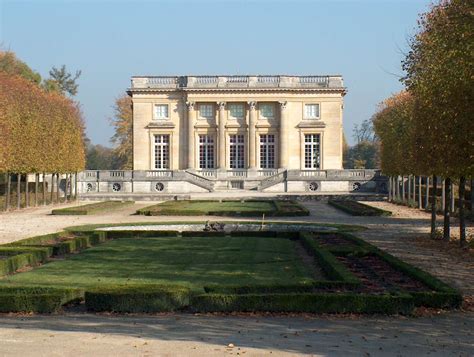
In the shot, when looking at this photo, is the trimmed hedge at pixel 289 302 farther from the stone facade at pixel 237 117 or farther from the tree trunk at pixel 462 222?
the stone facade at pixel 237 117

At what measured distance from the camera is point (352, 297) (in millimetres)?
10766

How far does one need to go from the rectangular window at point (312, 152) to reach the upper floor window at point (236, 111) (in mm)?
6308

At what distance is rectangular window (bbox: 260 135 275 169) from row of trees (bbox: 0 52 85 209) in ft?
70.2

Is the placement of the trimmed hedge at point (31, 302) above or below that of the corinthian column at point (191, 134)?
below

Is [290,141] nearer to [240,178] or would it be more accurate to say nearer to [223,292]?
[240,178]

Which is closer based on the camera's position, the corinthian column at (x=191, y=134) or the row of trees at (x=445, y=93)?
the row of trees at (x=445, y=93)

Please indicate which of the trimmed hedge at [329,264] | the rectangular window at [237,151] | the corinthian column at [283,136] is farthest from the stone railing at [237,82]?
the trimmed hedge at [329,264]

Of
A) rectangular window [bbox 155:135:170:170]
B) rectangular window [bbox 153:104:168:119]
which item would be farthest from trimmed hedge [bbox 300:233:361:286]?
rectangular window [bbox 153:104:168:119]

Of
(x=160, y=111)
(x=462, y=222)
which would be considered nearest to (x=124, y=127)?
(x=160, y=111)

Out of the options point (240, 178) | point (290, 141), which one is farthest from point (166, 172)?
point (290, 141)

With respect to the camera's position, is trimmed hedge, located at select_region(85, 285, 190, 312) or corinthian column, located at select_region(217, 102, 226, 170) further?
corinthian column, located at select_region(217, 102, 226, 170)

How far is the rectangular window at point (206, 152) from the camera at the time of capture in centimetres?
6475

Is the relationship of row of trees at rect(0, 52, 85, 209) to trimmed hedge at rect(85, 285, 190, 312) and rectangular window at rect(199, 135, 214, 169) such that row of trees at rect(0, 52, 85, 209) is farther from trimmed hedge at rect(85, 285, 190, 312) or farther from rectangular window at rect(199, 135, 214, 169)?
trimmed hedge at rect(85, 285, 190, 312)

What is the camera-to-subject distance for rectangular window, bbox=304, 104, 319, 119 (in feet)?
210
